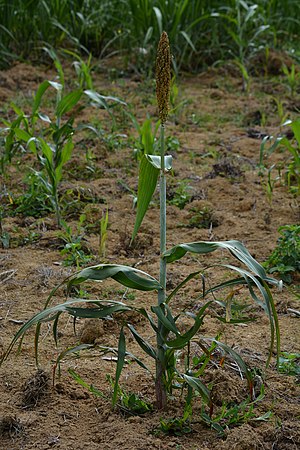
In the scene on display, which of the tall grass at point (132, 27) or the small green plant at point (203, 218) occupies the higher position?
the tall grass at point (132, 27)

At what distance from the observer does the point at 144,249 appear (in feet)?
11.7

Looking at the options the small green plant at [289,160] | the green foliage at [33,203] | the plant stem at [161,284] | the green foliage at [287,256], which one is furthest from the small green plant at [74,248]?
the plant stem at [161,284]

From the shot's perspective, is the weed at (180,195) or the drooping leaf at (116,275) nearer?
the drooping leaf at (116,275)

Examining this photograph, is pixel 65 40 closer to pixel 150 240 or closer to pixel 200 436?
pixel 150 240

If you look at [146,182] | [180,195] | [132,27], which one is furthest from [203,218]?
[132,27]

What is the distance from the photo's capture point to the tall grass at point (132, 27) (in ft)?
19.5

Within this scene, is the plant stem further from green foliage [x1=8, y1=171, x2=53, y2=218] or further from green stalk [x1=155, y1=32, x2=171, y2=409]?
green foliage [x1=8, y1=171, x2=53, y2=218]

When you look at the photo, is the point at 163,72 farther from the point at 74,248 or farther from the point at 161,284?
the point at 74,248

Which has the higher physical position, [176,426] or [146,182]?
[146,182]

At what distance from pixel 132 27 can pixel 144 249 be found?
3.12m

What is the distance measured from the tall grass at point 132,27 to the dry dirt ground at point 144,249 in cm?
24

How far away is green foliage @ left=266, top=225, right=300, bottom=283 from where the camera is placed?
3180 mm

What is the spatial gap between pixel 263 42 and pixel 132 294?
3.83 metres

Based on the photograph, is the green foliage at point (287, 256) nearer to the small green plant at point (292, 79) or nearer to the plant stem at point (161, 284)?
the plant stem at point (161, 284)
